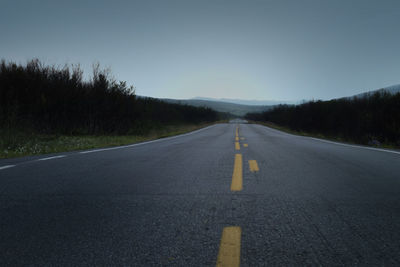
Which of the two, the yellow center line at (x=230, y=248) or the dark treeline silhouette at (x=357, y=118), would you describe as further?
the dark treeline silhouette at (x=357, y=118)

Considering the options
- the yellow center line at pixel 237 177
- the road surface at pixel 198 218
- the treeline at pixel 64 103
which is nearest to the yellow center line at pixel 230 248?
the road surface at pixel 198 218

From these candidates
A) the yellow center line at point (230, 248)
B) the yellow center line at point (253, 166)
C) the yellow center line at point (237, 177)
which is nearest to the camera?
the yellow center line at point (230, 248)

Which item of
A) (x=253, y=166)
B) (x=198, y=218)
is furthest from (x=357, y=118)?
(x=198, y=218)

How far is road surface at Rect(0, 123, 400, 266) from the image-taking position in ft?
5.45

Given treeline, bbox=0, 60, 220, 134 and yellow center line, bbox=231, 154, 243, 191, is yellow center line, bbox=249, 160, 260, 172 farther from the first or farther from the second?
treeline, bbox=0, 60, 220, 134

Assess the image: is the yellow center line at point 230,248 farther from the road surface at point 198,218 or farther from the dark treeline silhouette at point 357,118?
the dark treeline silhouette at point 357,118

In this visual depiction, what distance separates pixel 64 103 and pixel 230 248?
622 inches

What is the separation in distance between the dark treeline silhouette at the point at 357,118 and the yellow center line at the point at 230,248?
14529 millimetres

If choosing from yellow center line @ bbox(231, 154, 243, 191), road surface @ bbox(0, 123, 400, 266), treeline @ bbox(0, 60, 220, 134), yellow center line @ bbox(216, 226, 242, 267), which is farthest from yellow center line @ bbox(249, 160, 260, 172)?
treeline @ bbox(0, 60, 220, 134)

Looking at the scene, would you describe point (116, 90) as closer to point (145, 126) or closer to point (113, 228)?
point (145, 126)

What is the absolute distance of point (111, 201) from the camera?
2.77m

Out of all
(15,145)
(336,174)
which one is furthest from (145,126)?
(336,174)

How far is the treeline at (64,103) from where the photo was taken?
1317 cm

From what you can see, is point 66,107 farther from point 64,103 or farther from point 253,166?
point 253,166
